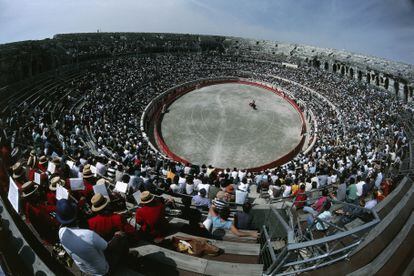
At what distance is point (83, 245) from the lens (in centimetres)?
444

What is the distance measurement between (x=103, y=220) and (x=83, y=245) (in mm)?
1151

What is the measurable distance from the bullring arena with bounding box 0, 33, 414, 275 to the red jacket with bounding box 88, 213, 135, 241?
0.02m

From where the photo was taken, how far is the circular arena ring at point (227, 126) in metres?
28.7

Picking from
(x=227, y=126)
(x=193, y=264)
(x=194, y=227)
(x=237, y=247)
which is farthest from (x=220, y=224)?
(x=227, y=126)

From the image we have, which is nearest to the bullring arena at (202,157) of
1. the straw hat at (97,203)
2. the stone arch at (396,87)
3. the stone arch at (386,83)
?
the straw hat at (97,203)

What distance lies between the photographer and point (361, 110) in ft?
108

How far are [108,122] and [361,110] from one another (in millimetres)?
28203

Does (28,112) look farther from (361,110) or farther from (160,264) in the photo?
(361,110)

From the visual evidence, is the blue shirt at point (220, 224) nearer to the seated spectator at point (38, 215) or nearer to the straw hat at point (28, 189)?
the seated spectator at point (38, 215)

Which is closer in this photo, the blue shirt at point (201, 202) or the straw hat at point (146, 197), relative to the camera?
the straw hat at point (146, 197)

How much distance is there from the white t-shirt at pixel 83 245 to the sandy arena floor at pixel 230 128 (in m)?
22.7

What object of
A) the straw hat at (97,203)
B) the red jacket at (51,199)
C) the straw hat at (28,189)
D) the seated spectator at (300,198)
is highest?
the straw hat at (28,189)

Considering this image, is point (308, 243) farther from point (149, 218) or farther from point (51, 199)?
point (51, 199)

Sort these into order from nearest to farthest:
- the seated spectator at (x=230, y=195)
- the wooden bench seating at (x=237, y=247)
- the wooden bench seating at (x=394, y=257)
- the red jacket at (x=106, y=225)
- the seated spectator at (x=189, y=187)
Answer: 1. the wooden bench seating at (x=394, y=257)
2. the red jacket at (x=106, y=225)
3. the wooden bench seating at (x=237, y=247)
4. the seated spectator at (x=230, y=195)
5. the seated spectator at (x=189, y=187)
